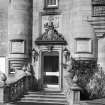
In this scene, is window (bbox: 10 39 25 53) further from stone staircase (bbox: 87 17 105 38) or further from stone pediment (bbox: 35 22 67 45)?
stone staircase (bbox: 87 17 105 38)

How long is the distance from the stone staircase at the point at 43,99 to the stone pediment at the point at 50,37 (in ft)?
10.3

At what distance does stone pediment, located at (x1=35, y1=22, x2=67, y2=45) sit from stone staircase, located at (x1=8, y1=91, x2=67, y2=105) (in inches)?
123

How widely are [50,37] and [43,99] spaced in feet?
13.4

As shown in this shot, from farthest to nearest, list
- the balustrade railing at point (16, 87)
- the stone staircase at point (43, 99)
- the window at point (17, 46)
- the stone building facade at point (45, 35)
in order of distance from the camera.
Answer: the window at point (17, 46), the stone building facade at point (45, 35), the stone staircase at point (43, 99), the balustrade railing at point (16, 87)

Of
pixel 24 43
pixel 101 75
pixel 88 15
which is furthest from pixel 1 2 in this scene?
pixel 101 75

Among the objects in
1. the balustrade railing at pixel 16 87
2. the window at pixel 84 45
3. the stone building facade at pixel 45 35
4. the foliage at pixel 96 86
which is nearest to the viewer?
the balustrade railing at pixel 16 87

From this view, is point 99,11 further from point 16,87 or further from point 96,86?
point 16,87

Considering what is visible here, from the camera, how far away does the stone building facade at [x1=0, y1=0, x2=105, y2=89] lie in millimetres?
14953

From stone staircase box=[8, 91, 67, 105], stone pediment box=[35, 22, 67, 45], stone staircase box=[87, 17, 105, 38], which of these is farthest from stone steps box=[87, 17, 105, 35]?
stone staircase box=[8, 91, 67, 105]

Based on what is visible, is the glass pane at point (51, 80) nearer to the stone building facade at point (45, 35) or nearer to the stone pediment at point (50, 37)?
the stone building facade at point (45, 35)

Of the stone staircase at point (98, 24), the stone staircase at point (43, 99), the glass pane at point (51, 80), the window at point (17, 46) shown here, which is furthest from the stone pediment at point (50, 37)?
the stone staircase at point (43, 99)

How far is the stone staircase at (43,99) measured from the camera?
42.7 feet

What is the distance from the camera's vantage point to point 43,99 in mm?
13375

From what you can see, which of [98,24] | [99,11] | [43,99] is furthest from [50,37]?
[43,99]
